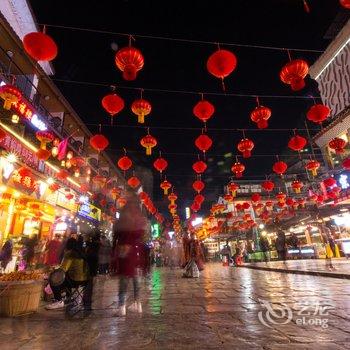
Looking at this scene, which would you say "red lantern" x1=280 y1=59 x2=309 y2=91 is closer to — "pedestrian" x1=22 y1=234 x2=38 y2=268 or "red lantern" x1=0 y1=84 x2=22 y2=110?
"red lantern" x1=0 y1=84 x2=22 y2=110

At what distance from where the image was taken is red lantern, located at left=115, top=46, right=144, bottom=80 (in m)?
6.85

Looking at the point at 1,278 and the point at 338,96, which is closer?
the point at 1,278

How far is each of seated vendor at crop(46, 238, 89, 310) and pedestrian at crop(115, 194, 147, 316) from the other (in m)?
0.89

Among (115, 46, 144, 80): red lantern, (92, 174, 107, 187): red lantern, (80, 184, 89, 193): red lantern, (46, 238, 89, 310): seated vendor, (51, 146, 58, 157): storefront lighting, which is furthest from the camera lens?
(92, 174, 107, 187): red lantern

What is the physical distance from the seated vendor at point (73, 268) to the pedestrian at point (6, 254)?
7.53 meters

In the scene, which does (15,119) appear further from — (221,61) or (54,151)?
(221,61)

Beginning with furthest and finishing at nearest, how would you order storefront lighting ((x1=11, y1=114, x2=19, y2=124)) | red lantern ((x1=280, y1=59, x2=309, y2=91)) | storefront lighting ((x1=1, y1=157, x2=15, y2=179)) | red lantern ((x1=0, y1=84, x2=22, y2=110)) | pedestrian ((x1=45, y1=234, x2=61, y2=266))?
storefront lighting ((x1=11, y1=114, x2=19, y2=124)) < storefront lighting ((x1=1, y1=157, x2=15, y2=179)) < pedestrian ((x1=45, y1=234, x2=61, y2=266)) < red lantern ((x1=0, y1=84, x2=22, y2=110)) < red lantern ((x1=280, y1=59, x2=309, y2=91))

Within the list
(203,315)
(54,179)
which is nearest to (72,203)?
(54,179)

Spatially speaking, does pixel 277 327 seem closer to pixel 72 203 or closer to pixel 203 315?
pixel 203 315

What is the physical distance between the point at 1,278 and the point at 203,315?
3741mm

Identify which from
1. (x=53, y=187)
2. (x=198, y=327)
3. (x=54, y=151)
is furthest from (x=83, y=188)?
(x=198, y=327)

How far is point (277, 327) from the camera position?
138 inches

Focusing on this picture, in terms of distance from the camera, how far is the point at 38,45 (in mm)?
6160

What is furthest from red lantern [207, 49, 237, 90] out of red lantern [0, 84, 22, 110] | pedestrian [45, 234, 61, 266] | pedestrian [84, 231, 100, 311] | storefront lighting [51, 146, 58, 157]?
storefront lighting [51, 146, 58, 157]
